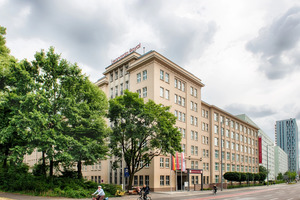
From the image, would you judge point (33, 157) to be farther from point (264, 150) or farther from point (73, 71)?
point (264, 150)

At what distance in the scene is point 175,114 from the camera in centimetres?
5303

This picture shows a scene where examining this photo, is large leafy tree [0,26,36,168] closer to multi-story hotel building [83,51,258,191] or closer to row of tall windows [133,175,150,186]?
multi-story hotel building [83,51,258,191]

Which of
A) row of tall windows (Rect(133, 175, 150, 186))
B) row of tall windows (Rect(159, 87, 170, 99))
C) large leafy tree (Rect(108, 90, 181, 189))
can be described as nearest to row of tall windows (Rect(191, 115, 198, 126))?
row of tall windows (Rect(159, 87, 170, 99))

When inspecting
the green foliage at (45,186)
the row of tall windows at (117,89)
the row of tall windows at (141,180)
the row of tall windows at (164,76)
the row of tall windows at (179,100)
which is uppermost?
the row of tall windows at (164,76)

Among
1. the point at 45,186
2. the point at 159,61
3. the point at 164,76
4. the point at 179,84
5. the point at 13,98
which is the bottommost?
the point at 45,186

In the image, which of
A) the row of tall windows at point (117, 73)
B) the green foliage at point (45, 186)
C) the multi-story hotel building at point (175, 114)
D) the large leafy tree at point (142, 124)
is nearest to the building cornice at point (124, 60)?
the multi-story hotel building at point (175, 114)

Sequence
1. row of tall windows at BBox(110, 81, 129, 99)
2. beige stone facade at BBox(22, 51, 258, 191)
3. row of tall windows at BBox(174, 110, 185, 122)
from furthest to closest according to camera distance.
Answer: row of tall windows at BBox(110, 81, 129, 99) < row of tall windows at BBox(174, 110, 185, 122) < beige stone facade at BBox(22, 51, 258, 191)

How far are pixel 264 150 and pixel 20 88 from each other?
548ft

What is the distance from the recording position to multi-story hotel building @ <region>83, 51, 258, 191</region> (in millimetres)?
48334

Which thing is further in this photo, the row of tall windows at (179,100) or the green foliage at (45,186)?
the row of tall windows at (179,100)

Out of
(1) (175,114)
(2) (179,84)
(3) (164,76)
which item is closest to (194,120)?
(1) (175,114)

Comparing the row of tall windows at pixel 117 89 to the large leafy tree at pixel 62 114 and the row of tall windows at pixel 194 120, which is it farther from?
the large leafy tree at pixel 62 114

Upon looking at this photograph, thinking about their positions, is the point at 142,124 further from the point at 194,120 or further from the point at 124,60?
the point at 194,120

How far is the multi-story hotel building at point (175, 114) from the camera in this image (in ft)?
159
